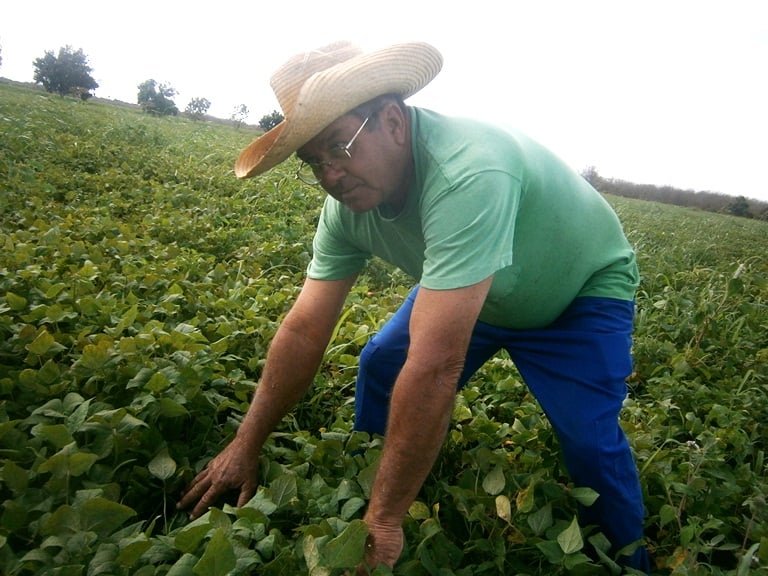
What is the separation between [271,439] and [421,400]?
2.86ft

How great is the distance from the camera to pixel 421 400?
118 cm

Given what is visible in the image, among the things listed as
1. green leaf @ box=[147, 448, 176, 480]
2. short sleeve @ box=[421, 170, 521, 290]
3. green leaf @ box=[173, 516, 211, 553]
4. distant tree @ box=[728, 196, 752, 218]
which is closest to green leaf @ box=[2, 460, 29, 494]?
green leaf @ box=[147, 448, 176, 480]

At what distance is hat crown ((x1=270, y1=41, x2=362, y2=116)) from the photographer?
1442mm

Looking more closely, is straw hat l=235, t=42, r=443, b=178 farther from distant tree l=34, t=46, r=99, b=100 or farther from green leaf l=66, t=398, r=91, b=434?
distant tree l=34, t=46, r=99, b=100

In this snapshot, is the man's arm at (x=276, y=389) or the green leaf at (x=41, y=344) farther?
the green leaf at (x=41, y=344)

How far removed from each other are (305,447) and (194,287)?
1.42 metres

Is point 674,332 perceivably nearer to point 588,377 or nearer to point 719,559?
point 719,559

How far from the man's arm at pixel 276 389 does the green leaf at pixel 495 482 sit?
62 cm

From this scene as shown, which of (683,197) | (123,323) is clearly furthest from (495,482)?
(683,197)

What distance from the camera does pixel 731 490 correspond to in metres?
1.74

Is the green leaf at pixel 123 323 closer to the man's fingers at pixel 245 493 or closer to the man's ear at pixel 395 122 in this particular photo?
the man's fingers at pixel 245 493

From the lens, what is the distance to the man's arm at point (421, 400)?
118 centimetres

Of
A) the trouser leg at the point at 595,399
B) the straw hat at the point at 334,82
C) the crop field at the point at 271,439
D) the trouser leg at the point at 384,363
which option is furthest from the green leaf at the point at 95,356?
the trouser leg at the point at 595,399

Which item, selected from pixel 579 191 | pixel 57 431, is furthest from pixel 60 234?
pixel 579 191
